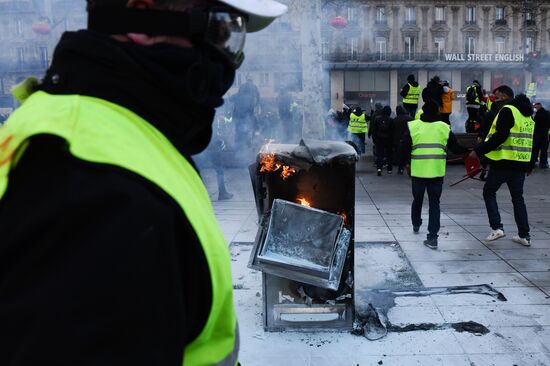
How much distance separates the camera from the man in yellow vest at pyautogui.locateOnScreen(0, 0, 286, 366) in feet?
2.21

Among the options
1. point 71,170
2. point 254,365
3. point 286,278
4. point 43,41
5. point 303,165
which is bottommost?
point 254,365

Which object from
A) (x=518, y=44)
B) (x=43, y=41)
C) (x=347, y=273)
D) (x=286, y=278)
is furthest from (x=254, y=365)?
(x=518, y=44)

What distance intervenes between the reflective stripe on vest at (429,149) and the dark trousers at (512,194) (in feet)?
1.98

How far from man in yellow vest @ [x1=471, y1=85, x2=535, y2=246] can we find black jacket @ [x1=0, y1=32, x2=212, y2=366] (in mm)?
5764

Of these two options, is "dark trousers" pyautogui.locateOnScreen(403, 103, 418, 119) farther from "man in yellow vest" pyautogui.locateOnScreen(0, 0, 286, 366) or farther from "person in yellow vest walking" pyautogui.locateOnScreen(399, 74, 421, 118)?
"man in yellow vest" pyautogui.locateOnScreen(0, 0, 286, 366)

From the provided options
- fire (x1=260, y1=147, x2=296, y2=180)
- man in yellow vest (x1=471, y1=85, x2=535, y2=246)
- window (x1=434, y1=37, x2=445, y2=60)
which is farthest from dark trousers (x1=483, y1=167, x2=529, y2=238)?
window (x1=434, y1=37, x2=445, y2=60)

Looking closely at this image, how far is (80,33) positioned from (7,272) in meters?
0.46

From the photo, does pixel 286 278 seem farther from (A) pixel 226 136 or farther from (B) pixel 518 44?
(B) pixel 518 44

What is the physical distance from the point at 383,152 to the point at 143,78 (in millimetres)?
11353

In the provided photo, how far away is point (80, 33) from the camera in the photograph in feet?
3.01

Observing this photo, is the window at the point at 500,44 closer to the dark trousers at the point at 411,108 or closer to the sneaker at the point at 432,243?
the dark trousers at the point at 411,108

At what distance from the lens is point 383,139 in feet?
38.8

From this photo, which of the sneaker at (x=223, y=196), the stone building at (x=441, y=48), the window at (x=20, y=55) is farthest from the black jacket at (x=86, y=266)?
the stone building at (x=441, y=48)

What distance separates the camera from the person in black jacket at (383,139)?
11812 millimetres
